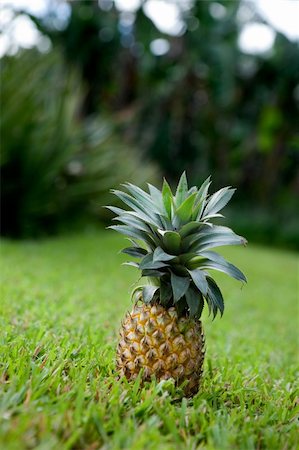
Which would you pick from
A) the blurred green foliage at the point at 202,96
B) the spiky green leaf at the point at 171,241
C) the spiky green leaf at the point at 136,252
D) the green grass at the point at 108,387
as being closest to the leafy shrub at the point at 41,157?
the green grass at the point at 108,387

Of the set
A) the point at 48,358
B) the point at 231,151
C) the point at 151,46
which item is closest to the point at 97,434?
the point at 48,358

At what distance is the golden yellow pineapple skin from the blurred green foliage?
1263 centimetres

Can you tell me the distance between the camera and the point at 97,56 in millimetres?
16000

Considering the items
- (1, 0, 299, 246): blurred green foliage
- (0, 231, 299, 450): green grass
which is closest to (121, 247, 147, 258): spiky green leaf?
(0, 231, 299, 450): green grass

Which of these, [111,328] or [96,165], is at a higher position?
[96,165]

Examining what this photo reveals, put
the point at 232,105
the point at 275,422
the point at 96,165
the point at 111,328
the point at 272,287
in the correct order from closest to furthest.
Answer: the point at 275,422 → the point at 111,328 → the point at 272,287 → the point at 96,165 → the point at 232,105

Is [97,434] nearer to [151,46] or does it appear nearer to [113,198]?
[113,198]

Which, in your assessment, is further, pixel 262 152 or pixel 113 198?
pixel 262 152

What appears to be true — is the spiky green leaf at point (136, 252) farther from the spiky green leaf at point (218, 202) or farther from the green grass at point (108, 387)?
the green grass at point (108, 387)

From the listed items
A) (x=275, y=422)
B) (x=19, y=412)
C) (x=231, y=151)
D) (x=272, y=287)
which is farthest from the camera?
(x=231, y=151)

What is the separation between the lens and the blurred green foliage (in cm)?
1579

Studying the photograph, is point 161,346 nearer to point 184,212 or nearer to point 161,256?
point 161,256

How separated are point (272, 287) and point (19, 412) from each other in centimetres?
644

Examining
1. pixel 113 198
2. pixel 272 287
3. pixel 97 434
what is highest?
pixel 113 198
